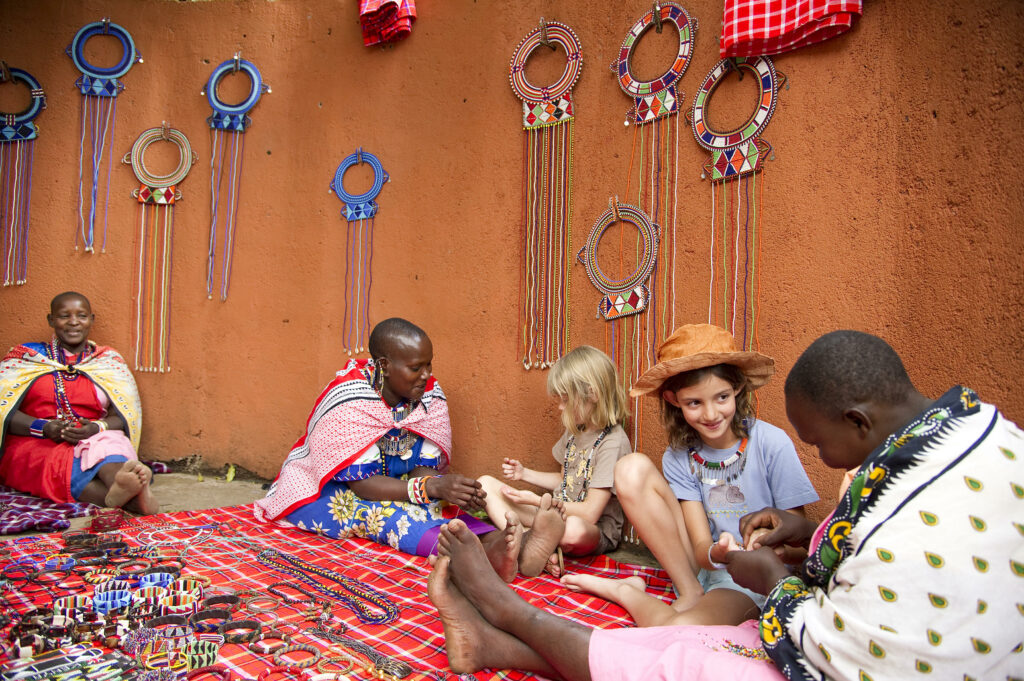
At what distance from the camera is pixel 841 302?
2740 mm

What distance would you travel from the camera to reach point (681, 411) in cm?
265

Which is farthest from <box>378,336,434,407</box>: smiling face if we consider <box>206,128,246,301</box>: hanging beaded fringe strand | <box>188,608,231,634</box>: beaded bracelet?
<box>206,128,246,301</box>: hanging beaded fringe strand

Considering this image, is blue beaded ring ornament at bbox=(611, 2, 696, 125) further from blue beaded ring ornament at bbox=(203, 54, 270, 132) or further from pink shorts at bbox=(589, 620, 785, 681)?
blue beaded ring ornament at bbox=(203, 54, 270, 132)

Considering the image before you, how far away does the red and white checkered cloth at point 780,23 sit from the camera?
8.89 ft

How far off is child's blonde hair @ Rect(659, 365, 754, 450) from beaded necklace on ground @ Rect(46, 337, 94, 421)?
3.77m

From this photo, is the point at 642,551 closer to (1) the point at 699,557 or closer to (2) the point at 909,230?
(1) the point at 699,557

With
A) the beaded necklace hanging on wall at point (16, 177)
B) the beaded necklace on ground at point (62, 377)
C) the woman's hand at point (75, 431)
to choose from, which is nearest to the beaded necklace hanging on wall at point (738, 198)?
the woman's hand at point (75, 431)

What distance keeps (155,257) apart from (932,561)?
5254mm

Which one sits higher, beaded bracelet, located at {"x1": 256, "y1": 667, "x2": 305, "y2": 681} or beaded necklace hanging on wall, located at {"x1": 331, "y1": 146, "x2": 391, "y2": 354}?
beaded necklace hanging on wall, located at {"x1": 331, "y1": 146, "x2": 391, "y2": 354}

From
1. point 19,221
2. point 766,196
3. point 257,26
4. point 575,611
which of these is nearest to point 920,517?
point 575,611

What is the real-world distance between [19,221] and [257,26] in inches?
92.9

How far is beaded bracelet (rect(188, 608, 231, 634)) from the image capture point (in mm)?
2139

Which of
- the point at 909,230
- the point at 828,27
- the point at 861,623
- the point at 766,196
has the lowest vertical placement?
the point at 861,623

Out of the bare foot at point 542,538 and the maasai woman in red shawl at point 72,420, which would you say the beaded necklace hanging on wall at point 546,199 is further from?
the maasai woman in red shawl at point 72,420
